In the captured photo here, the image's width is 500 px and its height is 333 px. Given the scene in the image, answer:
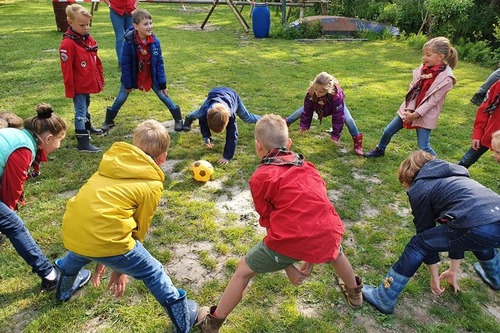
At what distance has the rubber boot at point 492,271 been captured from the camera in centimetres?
296

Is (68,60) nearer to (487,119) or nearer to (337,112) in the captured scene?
(337,112)

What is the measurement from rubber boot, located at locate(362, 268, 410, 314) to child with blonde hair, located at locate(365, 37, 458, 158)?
2.42 m

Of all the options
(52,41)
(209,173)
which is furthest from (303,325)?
(52,41)

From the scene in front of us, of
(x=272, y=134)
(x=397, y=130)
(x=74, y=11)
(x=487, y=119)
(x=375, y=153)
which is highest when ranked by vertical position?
(x=74, y=11)

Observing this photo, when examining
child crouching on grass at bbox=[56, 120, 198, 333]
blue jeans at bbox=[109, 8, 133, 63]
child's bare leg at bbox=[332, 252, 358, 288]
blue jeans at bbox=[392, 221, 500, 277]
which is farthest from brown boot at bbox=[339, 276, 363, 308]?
blue jeans at bbox=[109, 8, 133, 63]

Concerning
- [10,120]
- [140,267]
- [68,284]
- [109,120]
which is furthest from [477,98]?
[10,120]

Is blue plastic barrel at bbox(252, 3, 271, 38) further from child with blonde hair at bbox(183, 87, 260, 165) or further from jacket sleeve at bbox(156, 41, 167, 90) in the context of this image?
child with blonde hair at bbox(183, 87, 260, 165)

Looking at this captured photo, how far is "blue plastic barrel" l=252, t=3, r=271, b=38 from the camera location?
12883mm

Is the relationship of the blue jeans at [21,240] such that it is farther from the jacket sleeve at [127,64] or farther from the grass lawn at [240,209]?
the jacket sleeve at [127,64]

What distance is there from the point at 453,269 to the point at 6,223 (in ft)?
10.8

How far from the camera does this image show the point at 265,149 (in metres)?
2.47

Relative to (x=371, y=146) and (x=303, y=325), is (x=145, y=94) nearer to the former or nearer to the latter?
(x=371, y=146)

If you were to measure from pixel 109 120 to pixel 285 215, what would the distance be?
4.01 meters

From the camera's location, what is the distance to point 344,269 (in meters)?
2.58
